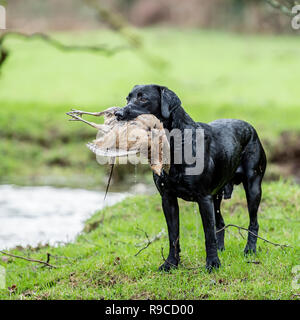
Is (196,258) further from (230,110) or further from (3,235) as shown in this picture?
(230,110)

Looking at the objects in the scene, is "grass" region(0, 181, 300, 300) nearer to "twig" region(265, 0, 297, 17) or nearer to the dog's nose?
the dog's nose

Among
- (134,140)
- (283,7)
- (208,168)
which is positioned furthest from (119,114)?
(283,7)

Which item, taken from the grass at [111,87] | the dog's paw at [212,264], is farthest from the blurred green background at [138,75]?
the dog's paw at [212,264]

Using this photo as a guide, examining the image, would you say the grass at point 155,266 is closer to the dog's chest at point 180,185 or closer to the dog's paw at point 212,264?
the dog's paw at point 212,264

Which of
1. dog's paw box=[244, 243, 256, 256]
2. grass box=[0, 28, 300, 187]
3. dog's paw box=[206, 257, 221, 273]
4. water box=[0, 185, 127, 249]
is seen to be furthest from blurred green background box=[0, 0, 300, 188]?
dog's paw box=[206, 257, 221, 273]

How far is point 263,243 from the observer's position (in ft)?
22.4

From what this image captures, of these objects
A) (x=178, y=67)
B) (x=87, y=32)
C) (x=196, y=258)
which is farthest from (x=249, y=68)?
(x=196, y=258)

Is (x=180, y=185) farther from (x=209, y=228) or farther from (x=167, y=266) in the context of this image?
(x=167, y=266)

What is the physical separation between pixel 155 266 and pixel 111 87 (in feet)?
50.4

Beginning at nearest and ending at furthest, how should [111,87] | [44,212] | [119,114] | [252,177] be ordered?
[119,114] < [252,177] < [44,212] < [111,87]

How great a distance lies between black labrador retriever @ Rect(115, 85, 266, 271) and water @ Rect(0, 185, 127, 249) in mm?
2867

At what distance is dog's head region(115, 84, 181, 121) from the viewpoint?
17.0 feet

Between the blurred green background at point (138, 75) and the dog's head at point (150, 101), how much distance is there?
304cm

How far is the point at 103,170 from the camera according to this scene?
577 inches
